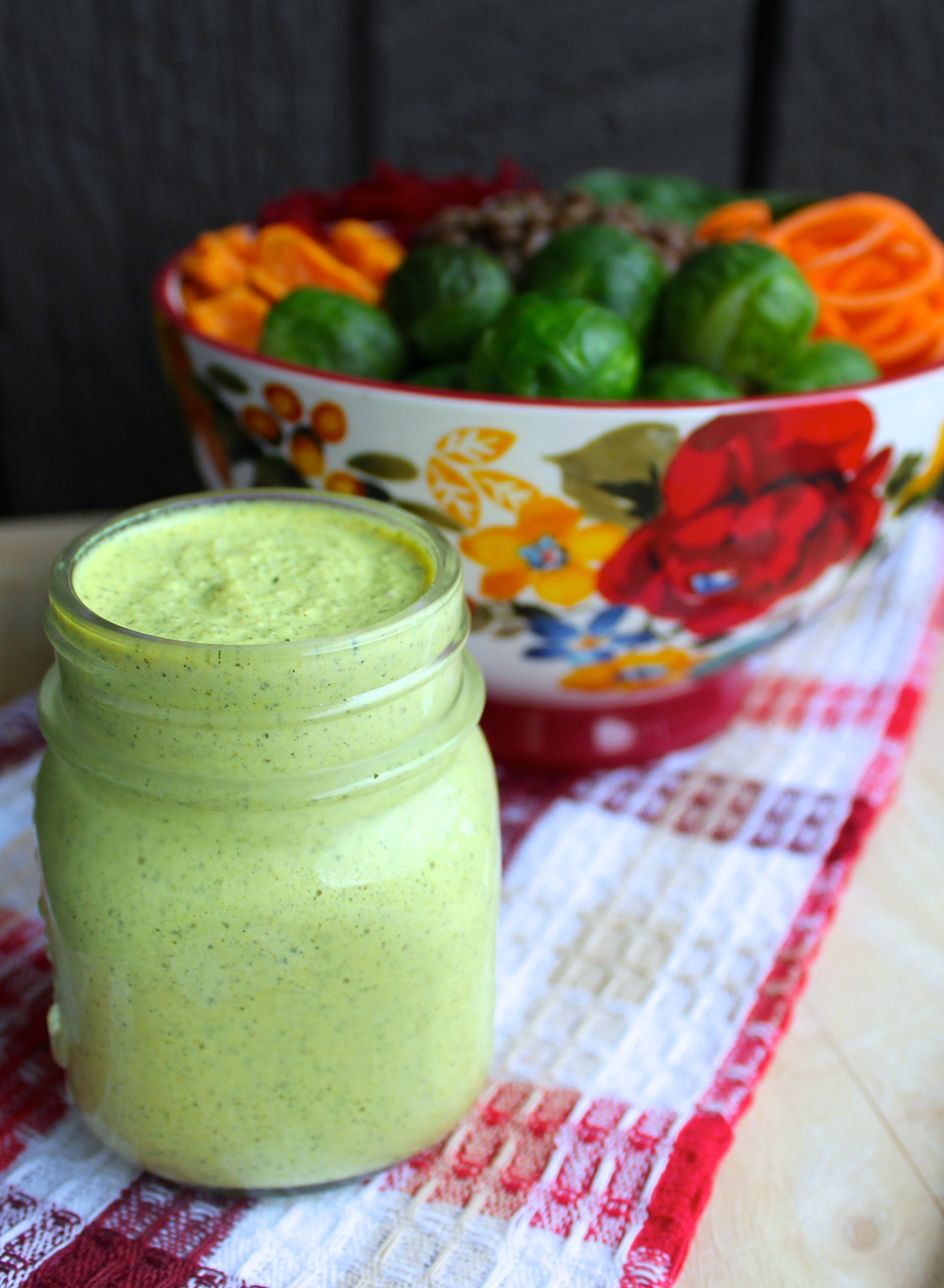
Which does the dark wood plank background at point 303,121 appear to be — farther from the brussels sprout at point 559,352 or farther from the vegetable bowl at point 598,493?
the brussels sprout at point 559,352

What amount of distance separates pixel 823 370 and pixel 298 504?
0.33m

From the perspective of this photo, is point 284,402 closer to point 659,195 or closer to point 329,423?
point 329,423

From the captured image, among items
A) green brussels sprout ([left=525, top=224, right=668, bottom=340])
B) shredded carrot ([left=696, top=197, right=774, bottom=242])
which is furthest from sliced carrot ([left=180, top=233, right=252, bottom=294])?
shredded carrot ([left=696, top=197, right=774, bottom=242])

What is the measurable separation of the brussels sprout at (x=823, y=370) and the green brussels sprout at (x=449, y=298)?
167 millimetres

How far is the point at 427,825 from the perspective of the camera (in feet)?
1.40

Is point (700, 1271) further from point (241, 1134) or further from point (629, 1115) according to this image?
point (241, 1134)

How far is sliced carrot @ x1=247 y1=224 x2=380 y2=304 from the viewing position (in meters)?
0.79

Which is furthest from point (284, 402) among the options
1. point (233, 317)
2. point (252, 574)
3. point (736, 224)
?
point (736, 224)

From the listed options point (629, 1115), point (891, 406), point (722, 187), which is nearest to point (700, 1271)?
point (629, 1115)

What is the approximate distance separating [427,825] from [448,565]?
9 centimetres

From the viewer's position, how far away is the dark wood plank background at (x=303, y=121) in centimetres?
103

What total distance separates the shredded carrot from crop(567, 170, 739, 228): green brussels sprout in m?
0.05

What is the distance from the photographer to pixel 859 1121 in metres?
0.51

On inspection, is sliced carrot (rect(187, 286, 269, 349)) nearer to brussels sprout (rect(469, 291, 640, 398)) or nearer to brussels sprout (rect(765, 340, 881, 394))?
brussels sprout (rect(469, 291, 640, 398))
